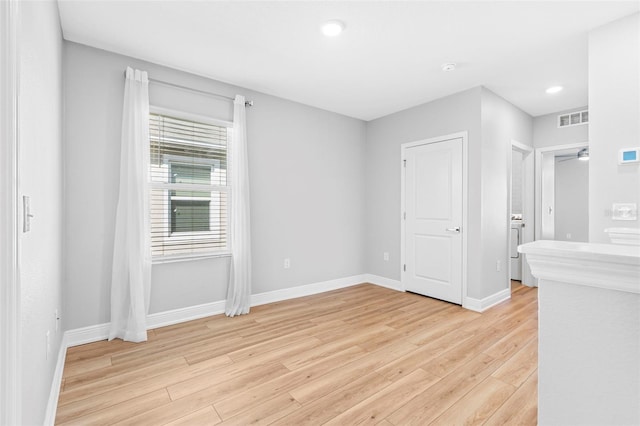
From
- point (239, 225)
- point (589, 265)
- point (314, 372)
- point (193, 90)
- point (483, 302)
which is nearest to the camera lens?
point (589, 265)

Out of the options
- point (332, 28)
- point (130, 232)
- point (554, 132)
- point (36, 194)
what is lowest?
point (130, 232)

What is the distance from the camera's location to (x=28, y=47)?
1.17 meters

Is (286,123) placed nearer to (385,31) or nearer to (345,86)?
(345,86)

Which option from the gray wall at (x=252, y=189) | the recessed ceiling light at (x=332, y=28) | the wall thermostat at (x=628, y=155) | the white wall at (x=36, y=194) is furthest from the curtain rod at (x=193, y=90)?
the wall thermostat at (x=628, y=155)

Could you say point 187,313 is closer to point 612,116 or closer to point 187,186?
point 187,186

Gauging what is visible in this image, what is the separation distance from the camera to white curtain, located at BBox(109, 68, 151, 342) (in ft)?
8.76

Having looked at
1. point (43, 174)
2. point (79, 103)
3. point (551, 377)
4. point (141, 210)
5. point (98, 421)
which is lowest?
point (98, 421)

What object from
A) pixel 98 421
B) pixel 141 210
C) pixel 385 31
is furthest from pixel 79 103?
pixel 385 31

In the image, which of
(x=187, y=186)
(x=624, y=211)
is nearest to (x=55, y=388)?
(x=187, y=186)

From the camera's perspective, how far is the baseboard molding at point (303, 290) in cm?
373

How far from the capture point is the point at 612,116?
2.31 meters

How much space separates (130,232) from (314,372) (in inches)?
77.8

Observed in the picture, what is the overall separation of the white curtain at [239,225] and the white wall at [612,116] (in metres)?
3.14

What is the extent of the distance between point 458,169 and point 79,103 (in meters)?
3.94
